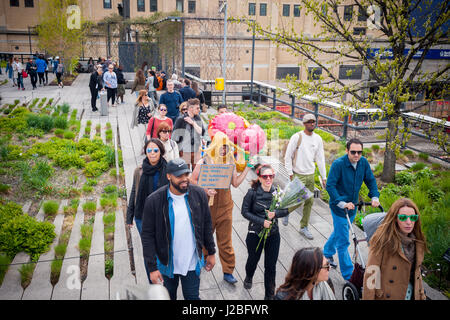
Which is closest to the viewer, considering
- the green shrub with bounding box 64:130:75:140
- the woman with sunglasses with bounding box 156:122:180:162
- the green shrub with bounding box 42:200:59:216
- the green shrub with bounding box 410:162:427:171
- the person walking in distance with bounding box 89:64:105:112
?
the woman with sunglasses with bounding box 156:122:180:162

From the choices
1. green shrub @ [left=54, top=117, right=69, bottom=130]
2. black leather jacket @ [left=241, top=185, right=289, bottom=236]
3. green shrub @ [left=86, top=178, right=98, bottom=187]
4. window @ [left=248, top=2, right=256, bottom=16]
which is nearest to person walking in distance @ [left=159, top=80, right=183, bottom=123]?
green shrub @ [left=86, top=178, right=98, bottom=187]

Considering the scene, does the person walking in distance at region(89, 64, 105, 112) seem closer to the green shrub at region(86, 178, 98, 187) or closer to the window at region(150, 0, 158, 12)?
the green shrub at region(86, 178, 98, 187)

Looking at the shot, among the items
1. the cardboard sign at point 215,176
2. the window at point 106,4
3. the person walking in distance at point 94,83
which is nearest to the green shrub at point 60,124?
the person walking in distance at point 94,83

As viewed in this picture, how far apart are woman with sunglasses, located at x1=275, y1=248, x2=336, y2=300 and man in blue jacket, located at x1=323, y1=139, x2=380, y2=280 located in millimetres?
2233

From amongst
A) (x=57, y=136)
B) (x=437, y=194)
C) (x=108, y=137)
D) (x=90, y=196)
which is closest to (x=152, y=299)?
(x=90, y=196)

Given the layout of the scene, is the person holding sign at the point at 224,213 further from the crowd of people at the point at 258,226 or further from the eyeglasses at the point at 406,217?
the eyeglasses at the point at 406,217

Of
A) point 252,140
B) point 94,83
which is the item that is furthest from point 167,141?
point 94,83

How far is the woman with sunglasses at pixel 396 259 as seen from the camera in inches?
147

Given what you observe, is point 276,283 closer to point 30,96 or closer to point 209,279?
point 209,279

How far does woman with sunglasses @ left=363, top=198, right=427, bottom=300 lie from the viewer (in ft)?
12.2

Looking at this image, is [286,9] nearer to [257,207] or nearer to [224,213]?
[224,213]

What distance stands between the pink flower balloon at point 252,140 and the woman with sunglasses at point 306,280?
2.91 meters
